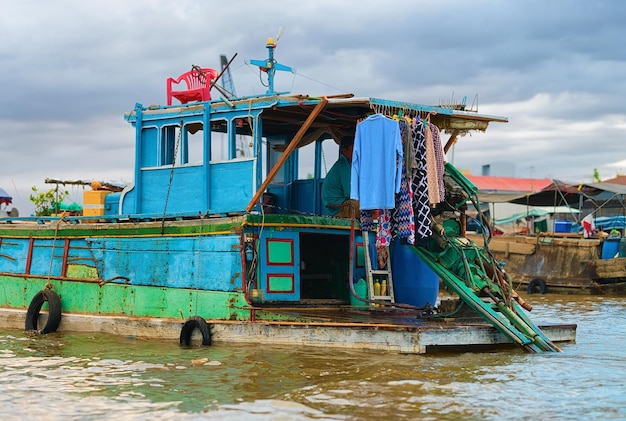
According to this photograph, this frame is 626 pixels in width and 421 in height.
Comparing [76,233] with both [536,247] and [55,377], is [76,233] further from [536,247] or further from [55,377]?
[536,247]

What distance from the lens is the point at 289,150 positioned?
32.5 ft

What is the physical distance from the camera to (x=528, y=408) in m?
6.73

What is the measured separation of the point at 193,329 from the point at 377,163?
3.19m

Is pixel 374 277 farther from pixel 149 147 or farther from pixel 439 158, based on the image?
pixel 149 147

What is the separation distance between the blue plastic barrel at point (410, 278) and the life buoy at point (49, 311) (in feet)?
16.8

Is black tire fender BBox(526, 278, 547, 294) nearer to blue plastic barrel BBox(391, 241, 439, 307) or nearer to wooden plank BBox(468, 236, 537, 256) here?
wooden plank BBox(468, 236, 537, 256)

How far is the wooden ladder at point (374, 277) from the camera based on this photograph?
1059 cm

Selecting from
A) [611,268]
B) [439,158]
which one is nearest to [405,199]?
[439,158]

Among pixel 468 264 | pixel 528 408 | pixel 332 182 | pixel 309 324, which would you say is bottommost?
pixel 528 408

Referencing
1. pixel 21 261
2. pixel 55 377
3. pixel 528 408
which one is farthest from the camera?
pixel 21 261

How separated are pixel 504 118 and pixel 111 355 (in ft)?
20.3

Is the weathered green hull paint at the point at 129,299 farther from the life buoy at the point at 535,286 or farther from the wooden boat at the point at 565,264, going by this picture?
the life buoy at the point at 535,286

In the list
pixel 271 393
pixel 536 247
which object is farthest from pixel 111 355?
pixel 536 247

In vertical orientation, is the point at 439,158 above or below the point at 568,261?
above
